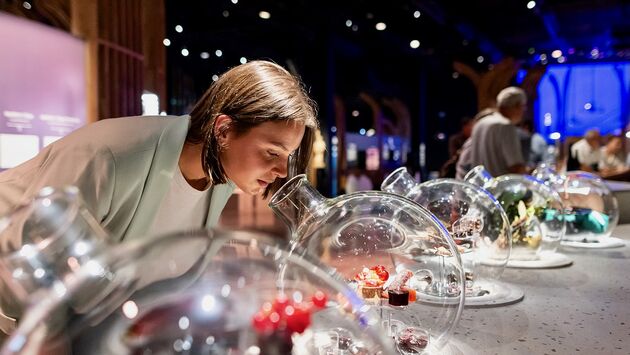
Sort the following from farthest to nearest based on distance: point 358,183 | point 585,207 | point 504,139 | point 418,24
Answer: point 358,183 < point 418,24 < point 504,139 < point 585,207

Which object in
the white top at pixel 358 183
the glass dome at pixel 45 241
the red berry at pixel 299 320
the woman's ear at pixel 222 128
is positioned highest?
the woman's ear at pixel 222 128

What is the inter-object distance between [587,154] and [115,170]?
17.8ft

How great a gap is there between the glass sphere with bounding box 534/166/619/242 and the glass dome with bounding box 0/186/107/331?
6.01 ft

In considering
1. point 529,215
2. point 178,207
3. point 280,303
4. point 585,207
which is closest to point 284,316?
point 280,303

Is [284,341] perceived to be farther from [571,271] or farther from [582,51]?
[582,51]

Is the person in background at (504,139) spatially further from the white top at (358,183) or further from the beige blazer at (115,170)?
the white top at (358,183)

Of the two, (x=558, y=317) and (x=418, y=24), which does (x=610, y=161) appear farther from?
(x=558, y=317)

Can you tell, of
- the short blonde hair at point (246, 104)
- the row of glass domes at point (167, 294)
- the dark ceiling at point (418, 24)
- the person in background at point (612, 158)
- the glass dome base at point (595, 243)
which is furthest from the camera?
the dark ceiling at point (418, 24)

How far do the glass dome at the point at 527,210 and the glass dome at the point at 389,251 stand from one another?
713 mm

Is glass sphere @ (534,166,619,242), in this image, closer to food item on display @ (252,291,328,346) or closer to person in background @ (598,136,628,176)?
food item on display @ (252,291,328,346)

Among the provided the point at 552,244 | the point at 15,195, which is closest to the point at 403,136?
the point at 552,244

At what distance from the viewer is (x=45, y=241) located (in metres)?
0.43

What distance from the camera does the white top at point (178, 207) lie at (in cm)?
111

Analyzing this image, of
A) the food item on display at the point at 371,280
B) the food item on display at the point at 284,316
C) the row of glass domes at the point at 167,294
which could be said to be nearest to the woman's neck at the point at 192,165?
the food item on display at the point at 371,280
